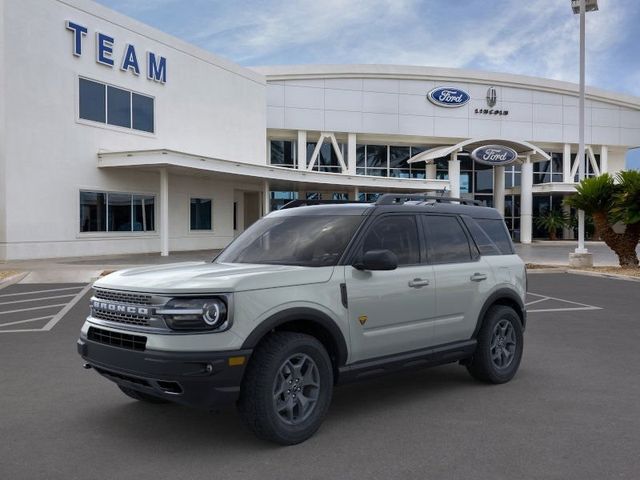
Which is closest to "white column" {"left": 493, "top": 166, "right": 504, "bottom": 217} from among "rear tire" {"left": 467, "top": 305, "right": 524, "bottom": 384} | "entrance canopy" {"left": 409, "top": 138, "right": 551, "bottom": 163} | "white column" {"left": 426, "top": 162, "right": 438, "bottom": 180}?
"entrance canopy" {"left": 409, "top": 138, "right": 551, "bottom": 163}

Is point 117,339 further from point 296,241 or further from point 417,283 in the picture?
point 417,283

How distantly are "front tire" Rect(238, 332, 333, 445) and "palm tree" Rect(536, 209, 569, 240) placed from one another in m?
42.8

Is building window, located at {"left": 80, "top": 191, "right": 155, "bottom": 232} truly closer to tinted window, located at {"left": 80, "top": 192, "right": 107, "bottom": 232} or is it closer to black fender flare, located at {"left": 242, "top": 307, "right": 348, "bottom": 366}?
tinted window, located at {"left": 80, "top": 192, "right": 107, "bottom": 232}

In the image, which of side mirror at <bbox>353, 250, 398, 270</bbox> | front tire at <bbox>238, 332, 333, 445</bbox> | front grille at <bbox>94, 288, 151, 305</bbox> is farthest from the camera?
side mirror at <bbox>353, 250, 398, 270</bbox>

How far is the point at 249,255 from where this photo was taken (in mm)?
5559

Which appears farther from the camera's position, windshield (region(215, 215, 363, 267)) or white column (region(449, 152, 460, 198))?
white column (region(449, 152, 460, 198))

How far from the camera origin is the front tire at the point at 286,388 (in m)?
4.21

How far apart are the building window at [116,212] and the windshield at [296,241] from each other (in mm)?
19592

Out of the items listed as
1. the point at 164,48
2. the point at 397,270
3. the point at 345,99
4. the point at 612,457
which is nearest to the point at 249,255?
the point at 397,270

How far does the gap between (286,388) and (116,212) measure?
22362mm

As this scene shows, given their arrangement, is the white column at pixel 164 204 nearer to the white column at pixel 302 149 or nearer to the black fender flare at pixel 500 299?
the white column at pixel 302 149

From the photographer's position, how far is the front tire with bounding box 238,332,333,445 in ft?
13.8

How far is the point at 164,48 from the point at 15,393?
79.2ft

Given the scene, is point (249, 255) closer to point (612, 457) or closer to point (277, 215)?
point (277, 215)
